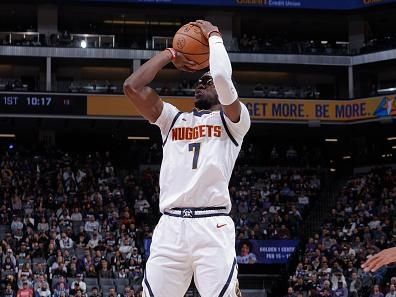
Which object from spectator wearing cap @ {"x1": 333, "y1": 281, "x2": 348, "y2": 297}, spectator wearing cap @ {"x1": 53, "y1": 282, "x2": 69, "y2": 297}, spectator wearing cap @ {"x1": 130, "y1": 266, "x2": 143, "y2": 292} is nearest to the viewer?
spectator wearing cap @ {"x1": 53, "y1": 282, "x2": 69, "y2": 297}

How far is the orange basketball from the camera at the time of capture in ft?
22.8

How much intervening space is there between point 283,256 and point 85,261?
25.1 ft

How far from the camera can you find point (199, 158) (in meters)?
7.00

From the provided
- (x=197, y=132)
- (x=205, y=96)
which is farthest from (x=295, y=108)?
(x=197, y=132)

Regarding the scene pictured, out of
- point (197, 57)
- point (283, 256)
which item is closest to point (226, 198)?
point (197, 57)

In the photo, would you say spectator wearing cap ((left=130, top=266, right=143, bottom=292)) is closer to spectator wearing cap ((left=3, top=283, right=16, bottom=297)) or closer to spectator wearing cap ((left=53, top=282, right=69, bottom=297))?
spectator wearing cap ((left=53, top=282, right=69, bottom=297))

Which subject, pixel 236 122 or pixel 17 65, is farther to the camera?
pixel 17 65

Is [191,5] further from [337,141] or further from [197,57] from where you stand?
[197,57]

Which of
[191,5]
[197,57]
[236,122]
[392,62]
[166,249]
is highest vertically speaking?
[191,5]

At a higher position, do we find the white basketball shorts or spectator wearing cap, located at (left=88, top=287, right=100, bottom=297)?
the white basketball shorts

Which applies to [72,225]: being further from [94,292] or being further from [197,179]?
[197,179]

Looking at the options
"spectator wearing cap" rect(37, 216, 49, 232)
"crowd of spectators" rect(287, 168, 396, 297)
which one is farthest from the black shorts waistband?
"spectator wearing cap" rect(37, 216, 49, 232)

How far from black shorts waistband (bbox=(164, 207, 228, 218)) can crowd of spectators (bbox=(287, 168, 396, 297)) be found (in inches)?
677

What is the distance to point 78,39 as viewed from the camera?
36719 millimetres
